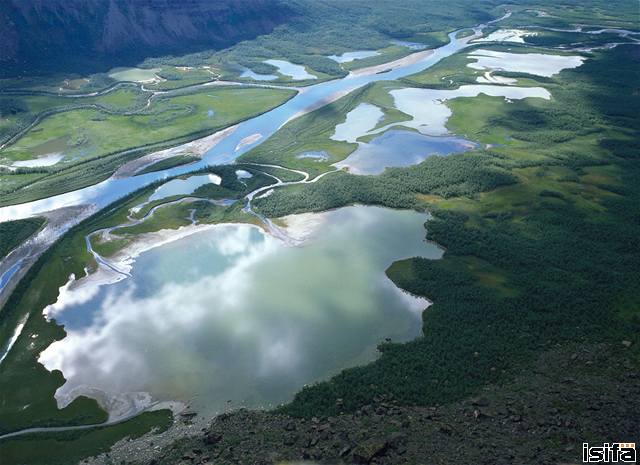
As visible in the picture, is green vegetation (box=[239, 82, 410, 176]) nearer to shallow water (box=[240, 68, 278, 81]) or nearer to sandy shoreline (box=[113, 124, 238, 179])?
sandy shoreline (box=[113, 124, 238, 179])

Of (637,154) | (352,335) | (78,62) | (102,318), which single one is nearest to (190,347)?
(102,318)

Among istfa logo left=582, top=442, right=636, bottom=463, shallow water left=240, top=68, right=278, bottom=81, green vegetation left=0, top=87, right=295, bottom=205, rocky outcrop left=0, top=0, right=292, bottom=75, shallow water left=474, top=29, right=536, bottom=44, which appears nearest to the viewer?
istfa logo left=582, top=442, right=636, bottom=463

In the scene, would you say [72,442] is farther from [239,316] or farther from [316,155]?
[316,155]

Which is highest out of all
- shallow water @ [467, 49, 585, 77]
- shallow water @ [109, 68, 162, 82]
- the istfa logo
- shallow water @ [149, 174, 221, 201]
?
shallow water @ [109, 68, 162, 82]

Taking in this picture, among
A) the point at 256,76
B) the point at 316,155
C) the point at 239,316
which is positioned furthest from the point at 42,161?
the point at 256,76

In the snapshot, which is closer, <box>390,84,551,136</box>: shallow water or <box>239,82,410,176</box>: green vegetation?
<box>239,82,410,176</box>: green vegetation

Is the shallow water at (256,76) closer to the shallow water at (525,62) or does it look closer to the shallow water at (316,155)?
the shallow water at (525,62)

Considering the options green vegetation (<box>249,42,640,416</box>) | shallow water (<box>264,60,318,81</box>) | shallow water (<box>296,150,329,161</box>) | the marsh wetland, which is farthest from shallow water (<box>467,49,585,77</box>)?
shallow water (<box>296,150,329,161</box>)
